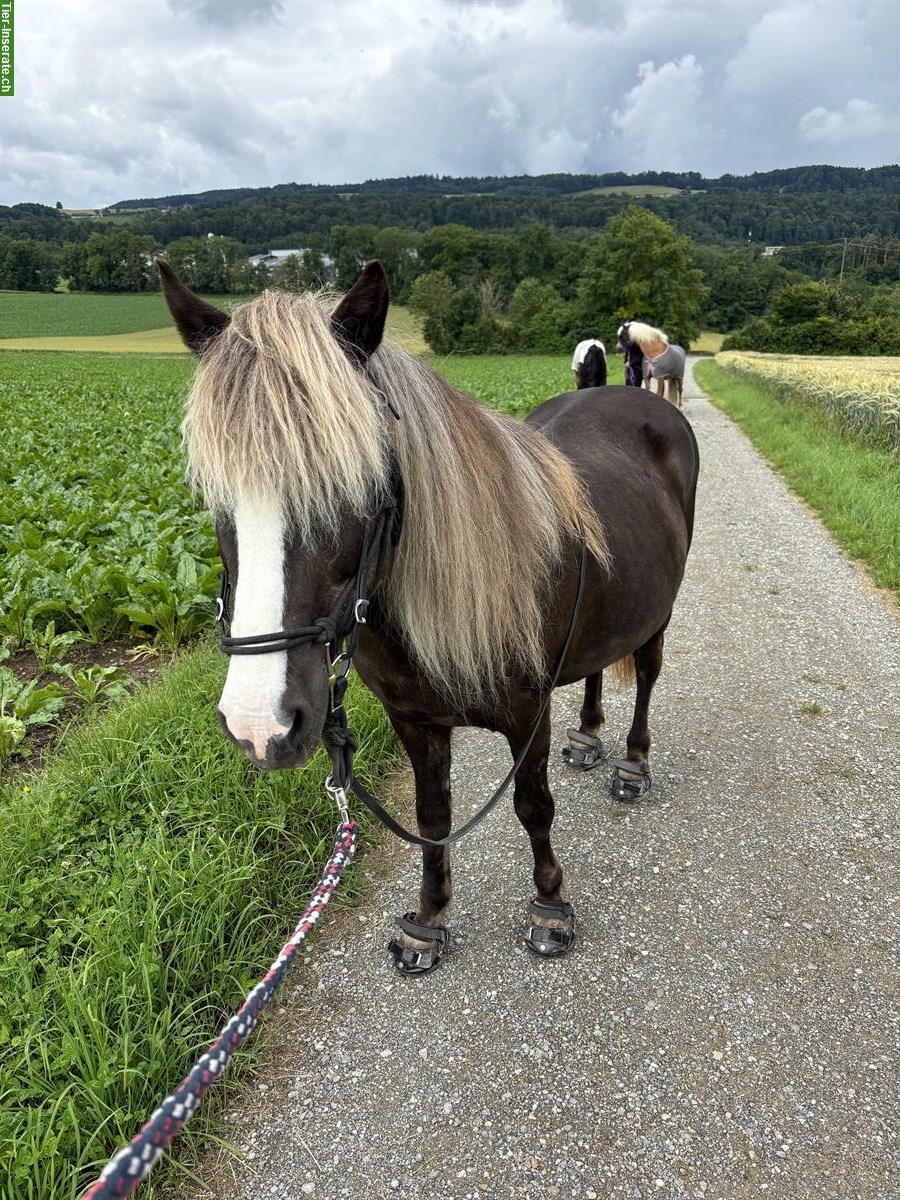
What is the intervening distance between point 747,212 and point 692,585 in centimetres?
16364

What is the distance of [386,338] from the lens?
1918 millimetres

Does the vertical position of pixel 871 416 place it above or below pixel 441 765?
above

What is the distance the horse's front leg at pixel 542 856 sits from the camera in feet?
8.11

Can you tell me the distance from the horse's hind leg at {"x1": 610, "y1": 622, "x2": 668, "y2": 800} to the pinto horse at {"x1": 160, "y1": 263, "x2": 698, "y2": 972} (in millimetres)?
555

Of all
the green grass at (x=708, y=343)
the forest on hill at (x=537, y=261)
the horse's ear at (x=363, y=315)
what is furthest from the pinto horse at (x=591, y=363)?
the green grass at (x=708, y=343)

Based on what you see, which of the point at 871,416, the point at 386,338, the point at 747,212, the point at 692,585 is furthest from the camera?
the point at 747,212

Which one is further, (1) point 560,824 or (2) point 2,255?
(2) point 2,255

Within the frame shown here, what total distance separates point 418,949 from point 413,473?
1882 millimetres

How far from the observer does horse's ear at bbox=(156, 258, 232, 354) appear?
1.64m

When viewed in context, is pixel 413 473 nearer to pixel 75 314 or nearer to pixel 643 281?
pixel 643 281

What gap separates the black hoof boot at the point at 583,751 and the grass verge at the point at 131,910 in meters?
1.14

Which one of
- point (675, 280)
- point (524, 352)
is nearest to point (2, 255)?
point (524, 352)

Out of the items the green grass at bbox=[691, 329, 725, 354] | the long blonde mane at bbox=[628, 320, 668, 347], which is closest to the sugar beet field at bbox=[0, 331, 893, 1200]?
the long blonde mane at bbox=[628, 320, 668, 347]

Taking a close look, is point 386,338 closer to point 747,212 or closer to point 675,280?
point 675,280
